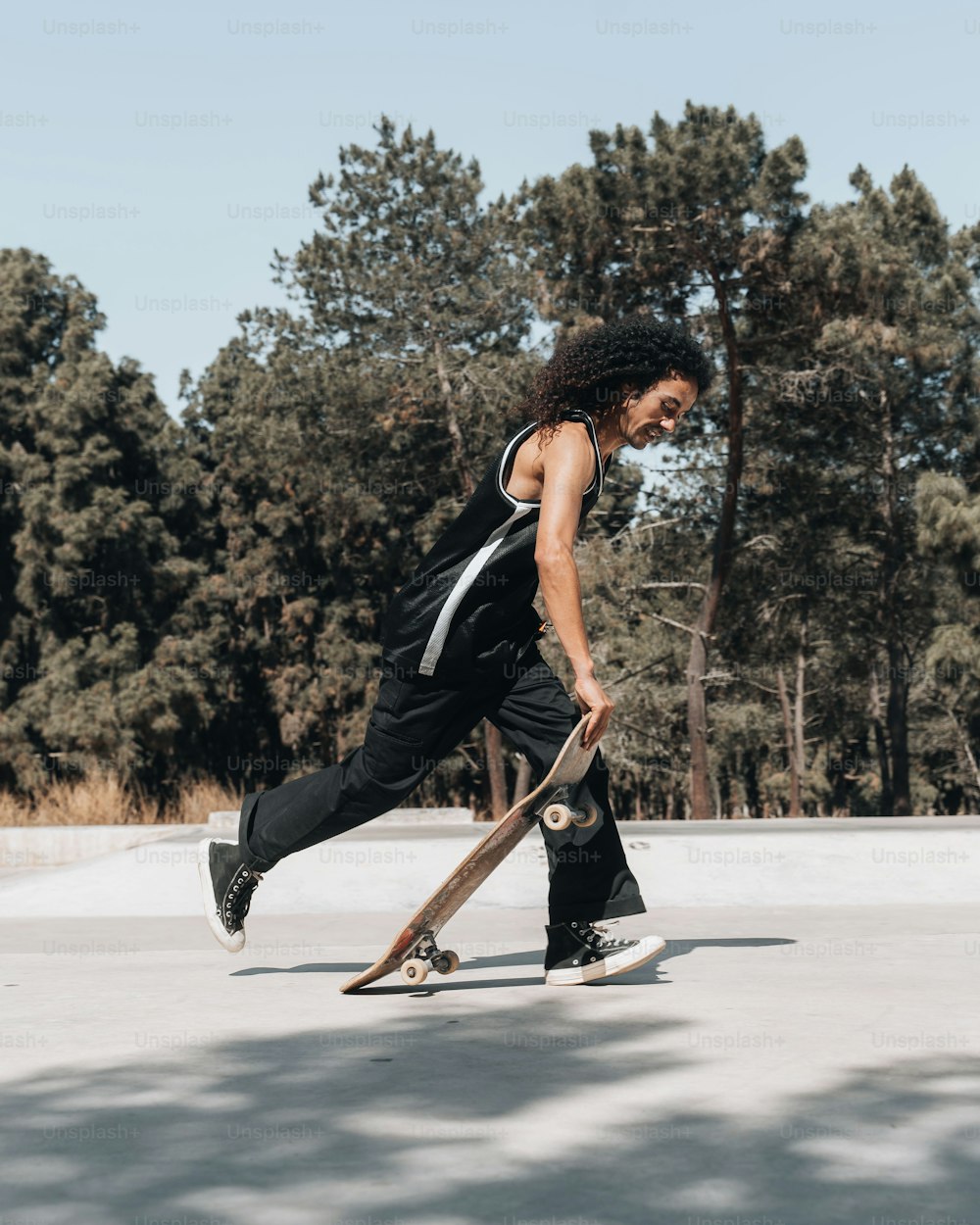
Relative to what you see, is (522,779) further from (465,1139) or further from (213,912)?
(465,1139)

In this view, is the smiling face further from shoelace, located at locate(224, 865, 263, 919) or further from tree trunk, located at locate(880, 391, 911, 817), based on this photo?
tree trunk, located at locate(880, 391, 911, 817)

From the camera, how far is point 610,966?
398 cm

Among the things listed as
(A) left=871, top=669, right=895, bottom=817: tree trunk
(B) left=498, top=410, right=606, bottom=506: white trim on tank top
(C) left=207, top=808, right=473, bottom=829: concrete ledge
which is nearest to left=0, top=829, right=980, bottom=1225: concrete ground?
(B) left=498, top=410, right=606, bottom=506: white trim on tank top

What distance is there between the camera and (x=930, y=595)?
29250mm

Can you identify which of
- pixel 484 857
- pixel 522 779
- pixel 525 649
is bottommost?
pixel 522 779

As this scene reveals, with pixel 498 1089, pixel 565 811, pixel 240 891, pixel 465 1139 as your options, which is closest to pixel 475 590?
pixel 565 811

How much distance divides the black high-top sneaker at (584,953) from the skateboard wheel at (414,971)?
1.24 ft

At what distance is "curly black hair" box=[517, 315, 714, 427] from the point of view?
13.6ft

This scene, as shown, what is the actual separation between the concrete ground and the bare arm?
31.7 inches

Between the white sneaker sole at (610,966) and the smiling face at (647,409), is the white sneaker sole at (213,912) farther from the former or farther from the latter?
the smiling face at (647,409)

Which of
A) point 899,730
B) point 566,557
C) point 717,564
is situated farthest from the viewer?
point 899,730

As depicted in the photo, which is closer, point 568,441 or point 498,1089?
point 498,1089

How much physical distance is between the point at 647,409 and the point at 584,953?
1.63 m

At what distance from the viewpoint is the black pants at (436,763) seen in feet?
13.3
